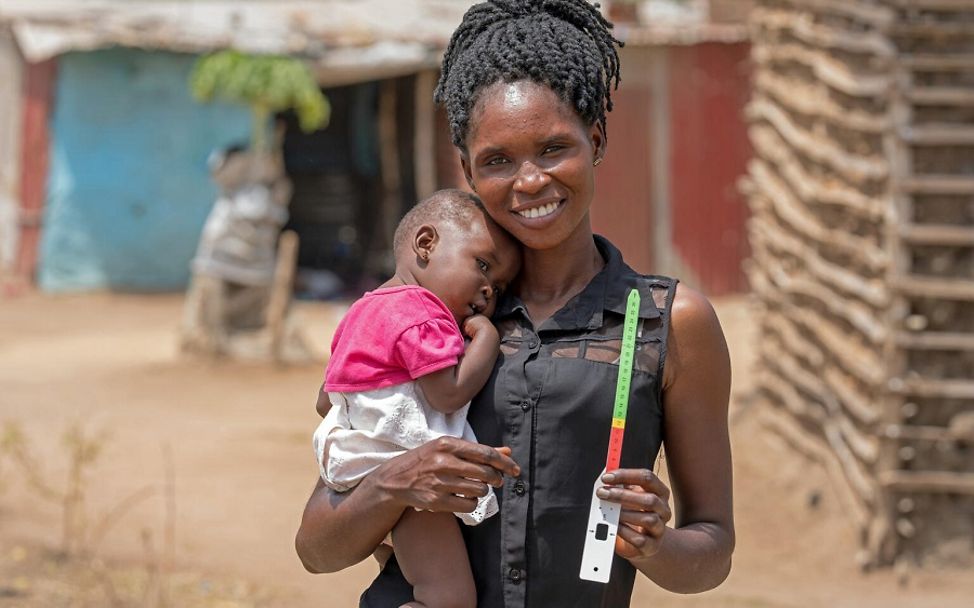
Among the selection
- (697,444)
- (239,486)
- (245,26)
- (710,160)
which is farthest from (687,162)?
(697,444)

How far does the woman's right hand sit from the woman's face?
1.30ft

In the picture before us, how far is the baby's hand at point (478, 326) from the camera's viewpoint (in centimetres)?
232

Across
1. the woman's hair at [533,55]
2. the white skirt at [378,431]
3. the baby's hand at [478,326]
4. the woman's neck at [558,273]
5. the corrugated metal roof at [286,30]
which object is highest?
the corrugated metal roof at [286,30]

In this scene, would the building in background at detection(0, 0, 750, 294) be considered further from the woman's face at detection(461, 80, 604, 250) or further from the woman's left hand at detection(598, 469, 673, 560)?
the woman's left hand at detection(598, 469, 673, 560)

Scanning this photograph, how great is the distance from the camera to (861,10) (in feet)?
22.5

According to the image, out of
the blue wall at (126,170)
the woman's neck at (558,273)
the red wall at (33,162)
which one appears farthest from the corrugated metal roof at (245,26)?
the woman's neck at (558,273)

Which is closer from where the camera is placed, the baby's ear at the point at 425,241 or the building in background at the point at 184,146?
the baby's ear at the point at 425,241

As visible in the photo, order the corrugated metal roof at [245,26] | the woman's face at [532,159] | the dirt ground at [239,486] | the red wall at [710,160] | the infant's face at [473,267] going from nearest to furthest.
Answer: the woman's face at [532,159]
the infant's face at [473,267]
the dirt ground at [239,486]
the corrugated metal roof at [245,26]
the red wall at [710,160]

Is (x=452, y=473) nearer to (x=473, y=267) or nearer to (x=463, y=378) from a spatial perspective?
(x=463, y=378)

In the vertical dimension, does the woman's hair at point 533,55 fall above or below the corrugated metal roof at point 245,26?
below

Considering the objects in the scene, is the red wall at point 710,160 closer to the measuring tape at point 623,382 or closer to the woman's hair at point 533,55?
the woman's hair at point 533,55

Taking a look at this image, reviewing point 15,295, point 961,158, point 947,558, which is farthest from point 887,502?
point 15,295

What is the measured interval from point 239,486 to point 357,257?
29.7 feet

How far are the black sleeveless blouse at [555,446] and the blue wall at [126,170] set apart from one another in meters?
13.6
